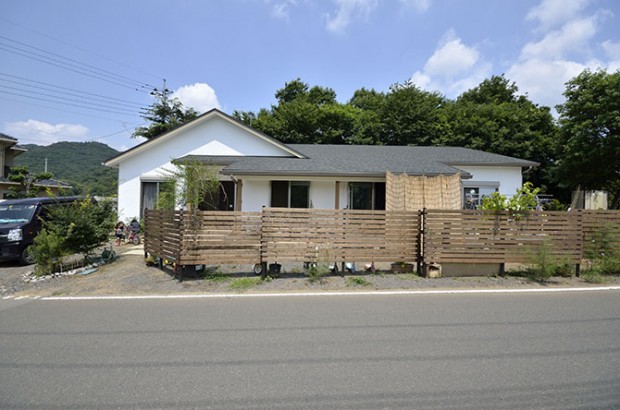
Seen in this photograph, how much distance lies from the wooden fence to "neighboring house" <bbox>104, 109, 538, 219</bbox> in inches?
156

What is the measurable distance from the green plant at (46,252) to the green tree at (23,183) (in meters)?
17.5

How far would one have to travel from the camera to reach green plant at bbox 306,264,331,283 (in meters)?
7.13

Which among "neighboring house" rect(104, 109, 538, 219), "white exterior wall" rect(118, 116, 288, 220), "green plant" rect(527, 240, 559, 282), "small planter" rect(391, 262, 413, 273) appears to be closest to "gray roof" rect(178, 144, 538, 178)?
"neighboring house" rect(104, 109, 538, 219)

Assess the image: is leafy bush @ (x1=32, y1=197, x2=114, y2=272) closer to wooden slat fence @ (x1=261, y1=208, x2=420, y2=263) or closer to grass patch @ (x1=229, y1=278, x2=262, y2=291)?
grass patch @ (x1=229, y1=278, x2=262, y2=291)

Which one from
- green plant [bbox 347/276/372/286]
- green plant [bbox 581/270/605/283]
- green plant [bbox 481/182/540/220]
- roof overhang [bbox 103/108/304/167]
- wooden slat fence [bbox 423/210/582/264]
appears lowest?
green plant [bbox 347/276/372/286]

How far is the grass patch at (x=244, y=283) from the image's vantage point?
6773 mm

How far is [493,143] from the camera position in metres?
26.6

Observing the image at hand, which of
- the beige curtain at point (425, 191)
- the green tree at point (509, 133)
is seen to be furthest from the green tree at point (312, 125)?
the beige curtain at point (425, 191)

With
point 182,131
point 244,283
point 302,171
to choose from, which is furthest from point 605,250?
point 182,131

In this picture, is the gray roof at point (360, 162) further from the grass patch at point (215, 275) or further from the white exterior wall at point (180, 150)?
the grass patch at point (215, 275)

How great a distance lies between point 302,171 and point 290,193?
1.61 meters

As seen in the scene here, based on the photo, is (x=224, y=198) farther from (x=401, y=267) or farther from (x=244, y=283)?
(x=401, y=267)

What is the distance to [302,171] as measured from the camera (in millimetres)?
11781

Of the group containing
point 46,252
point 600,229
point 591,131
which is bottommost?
point 46,252
